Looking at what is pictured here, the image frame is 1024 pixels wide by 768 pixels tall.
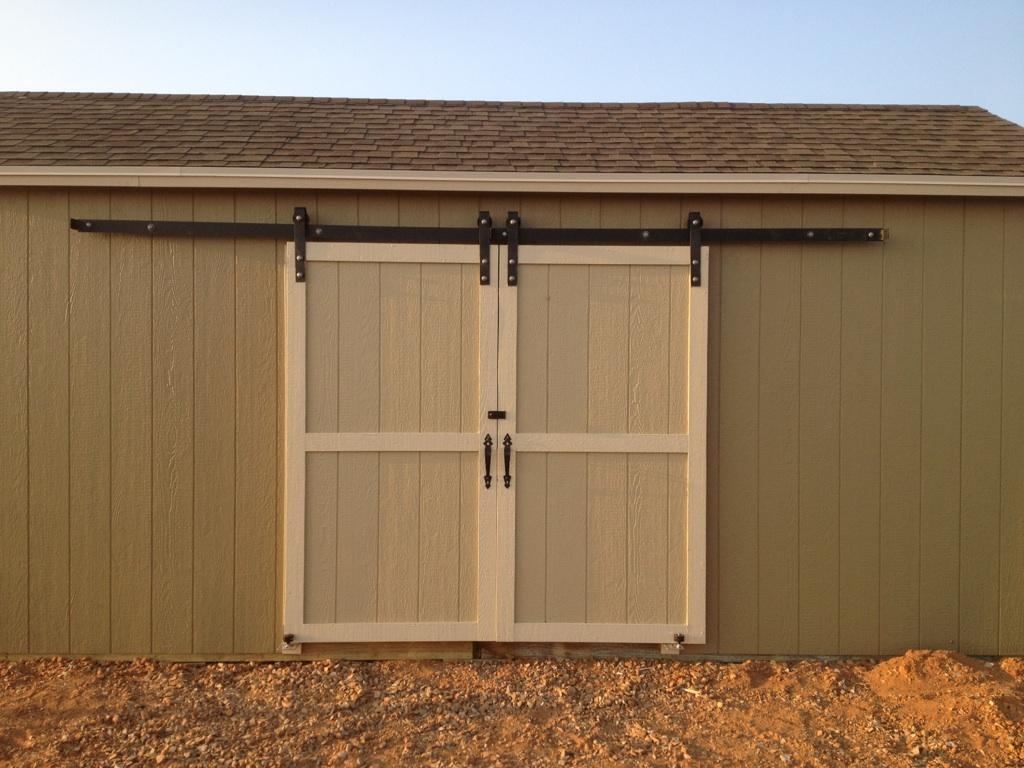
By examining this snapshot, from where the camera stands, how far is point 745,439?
3809 mm

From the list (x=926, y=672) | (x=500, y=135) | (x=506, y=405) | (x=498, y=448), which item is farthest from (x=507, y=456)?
(x=926, y=672)

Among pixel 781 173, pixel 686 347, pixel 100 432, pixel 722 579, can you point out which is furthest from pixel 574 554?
pixel 100 432

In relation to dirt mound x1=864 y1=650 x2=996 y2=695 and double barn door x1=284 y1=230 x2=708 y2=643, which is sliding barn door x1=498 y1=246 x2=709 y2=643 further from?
dirt mound x1=864 y1=650 x2=996 y2=695

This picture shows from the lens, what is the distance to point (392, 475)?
374 centimetres

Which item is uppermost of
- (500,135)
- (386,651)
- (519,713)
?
(500,135)

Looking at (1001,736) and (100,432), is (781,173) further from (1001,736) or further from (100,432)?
(100,432)

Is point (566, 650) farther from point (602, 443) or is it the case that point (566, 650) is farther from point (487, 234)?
point (487, 234)

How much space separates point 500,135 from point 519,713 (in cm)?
289

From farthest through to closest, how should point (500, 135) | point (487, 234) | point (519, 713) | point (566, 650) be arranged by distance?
1. point (500, 135)
2. point (566, 650)
3. point (487, 234)
4. point (519, 713)

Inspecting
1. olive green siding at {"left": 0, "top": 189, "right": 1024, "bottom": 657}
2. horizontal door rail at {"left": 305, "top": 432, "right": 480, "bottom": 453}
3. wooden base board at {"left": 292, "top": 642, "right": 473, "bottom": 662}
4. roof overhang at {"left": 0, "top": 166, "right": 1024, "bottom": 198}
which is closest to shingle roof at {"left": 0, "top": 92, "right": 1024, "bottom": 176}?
roof overhang at {"left": 0, "top": 166, "right": 1024, "bottom": 198}

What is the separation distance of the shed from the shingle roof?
0.07 metres

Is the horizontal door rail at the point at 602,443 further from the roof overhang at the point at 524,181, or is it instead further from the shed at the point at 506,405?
the roof overhang at the point at 524,181

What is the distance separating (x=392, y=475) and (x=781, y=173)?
236cm

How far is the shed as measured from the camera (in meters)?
3.72
